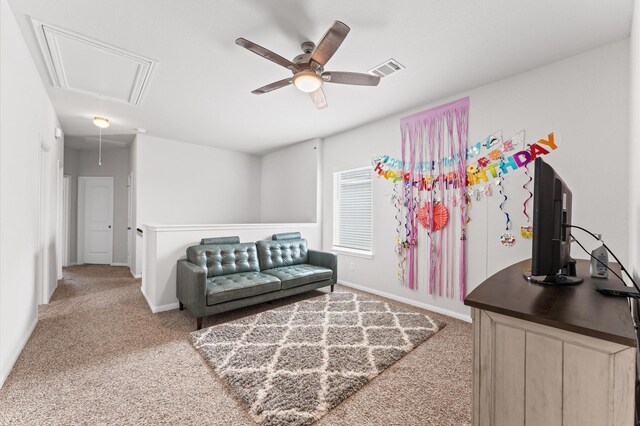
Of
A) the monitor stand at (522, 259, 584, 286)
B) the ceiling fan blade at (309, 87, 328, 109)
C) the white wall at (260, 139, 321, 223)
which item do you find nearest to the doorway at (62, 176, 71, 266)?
the white wall at (260, 139, 321, 223)

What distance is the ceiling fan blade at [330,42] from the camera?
172cm

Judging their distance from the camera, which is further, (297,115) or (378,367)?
(297,115)

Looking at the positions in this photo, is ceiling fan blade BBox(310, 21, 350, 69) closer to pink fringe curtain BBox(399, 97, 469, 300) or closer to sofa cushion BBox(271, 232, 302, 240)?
pink fringe curtain BBox(399, 97, 469, 300)

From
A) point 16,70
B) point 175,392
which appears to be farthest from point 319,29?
point 175,392

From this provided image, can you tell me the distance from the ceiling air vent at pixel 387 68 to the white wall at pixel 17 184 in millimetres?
2789

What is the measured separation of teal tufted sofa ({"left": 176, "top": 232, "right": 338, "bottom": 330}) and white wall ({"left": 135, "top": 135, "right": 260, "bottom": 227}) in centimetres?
227

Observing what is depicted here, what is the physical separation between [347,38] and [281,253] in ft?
9.64

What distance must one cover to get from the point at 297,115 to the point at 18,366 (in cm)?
379

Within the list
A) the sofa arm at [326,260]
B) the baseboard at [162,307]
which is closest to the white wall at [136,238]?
the baseboard at [162,307]

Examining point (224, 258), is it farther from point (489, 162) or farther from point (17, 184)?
point (489, 162)

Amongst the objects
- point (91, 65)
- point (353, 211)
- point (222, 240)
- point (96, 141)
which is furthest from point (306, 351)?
point (96, 141)

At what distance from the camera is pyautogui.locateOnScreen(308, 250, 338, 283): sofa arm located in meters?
4.19

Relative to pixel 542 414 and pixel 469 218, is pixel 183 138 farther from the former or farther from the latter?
pixel 542 414

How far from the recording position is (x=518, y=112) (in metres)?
2.80
